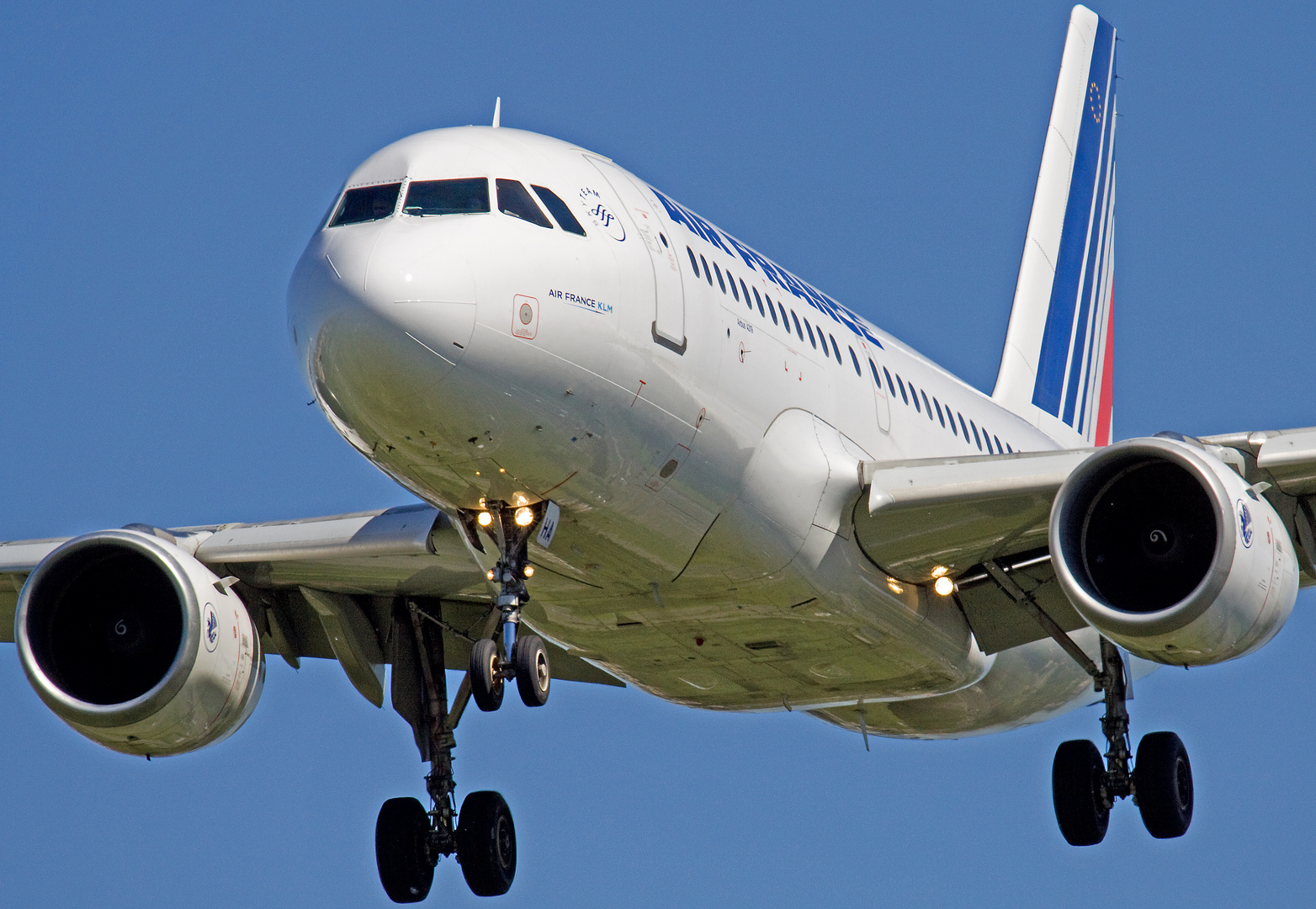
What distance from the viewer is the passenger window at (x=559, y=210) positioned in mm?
13781

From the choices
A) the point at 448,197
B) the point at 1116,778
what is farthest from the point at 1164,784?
the point at 448,197

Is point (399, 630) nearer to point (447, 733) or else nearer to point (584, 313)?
point (447, 733)

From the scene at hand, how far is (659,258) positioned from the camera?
1452 cm

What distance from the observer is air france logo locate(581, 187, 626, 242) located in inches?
556

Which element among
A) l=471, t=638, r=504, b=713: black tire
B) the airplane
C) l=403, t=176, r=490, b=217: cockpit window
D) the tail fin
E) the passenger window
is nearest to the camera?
the airplane

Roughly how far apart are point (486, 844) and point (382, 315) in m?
7.59

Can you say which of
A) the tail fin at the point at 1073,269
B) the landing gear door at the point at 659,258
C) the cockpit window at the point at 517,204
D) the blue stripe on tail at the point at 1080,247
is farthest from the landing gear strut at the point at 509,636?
the blue stripe on tail at the point at 1080,247

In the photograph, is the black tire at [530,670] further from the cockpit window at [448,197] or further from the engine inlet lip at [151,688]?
the engine inlet lip at [151,688]

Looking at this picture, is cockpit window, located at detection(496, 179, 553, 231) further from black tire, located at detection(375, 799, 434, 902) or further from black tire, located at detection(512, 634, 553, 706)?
black tire, located at detection(375, 799, 434, 902)

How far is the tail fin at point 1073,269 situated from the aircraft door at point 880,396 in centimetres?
992

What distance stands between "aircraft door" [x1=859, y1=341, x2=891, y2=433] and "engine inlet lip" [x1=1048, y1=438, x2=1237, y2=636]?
8.75 ft

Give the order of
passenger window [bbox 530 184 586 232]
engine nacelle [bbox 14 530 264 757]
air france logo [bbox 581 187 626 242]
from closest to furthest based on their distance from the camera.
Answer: passenger window [bbox 530 184 586 232] → air france logo [bbox 581 187 626 242] → engine nacelle [bbox 14 530 264 757]

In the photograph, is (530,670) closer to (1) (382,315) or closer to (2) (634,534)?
(2) (634,534)


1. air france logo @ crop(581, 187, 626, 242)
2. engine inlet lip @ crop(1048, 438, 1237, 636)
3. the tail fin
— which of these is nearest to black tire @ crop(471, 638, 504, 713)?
air france logo @ crop(581, 187, 626, 242)
